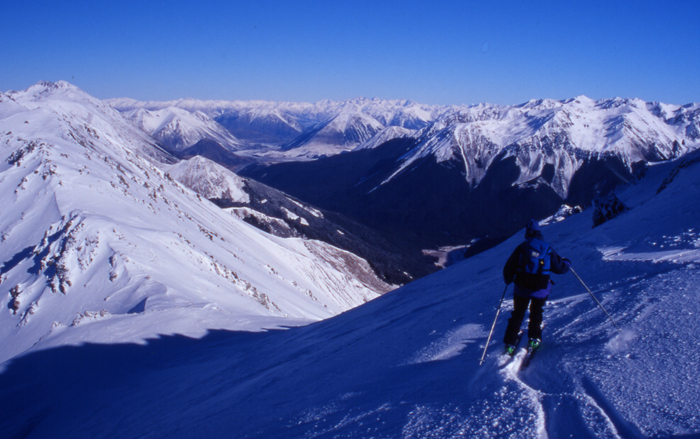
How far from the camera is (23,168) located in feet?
99.3

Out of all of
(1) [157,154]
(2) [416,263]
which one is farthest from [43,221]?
(1) [157,154]

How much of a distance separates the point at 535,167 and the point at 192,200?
13990cm

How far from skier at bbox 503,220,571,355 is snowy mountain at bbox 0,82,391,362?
12.3 meters

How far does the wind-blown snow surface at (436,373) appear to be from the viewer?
179 inches

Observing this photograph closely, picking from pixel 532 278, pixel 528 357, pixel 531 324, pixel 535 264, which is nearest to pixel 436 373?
pixel 528 357

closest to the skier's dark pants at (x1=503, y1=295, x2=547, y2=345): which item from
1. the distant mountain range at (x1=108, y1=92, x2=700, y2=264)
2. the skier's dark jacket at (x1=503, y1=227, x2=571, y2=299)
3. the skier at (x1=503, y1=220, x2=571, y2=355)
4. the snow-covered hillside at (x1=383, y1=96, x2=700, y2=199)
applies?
the skier at (x1=503, y1=220, x2=571, y2=355)

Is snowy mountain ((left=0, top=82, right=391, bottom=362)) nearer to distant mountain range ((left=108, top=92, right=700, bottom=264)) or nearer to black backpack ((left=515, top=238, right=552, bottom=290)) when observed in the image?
black backpack ((left=515, top=238, right=552, bottom=290))

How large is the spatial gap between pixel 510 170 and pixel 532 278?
165 metres

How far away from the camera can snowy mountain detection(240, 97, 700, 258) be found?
468 ft

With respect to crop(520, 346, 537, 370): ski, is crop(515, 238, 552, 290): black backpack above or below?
above

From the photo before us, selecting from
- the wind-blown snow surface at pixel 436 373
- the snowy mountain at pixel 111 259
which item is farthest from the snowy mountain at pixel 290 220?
the wind-blown snow surface at pixel 436 373

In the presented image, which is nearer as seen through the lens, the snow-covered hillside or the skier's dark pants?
the skier's dark pants

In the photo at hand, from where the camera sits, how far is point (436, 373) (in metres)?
5.98

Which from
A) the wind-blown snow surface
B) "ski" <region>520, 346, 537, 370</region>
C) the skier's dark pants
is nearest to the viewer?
the wind-blown snow surface
